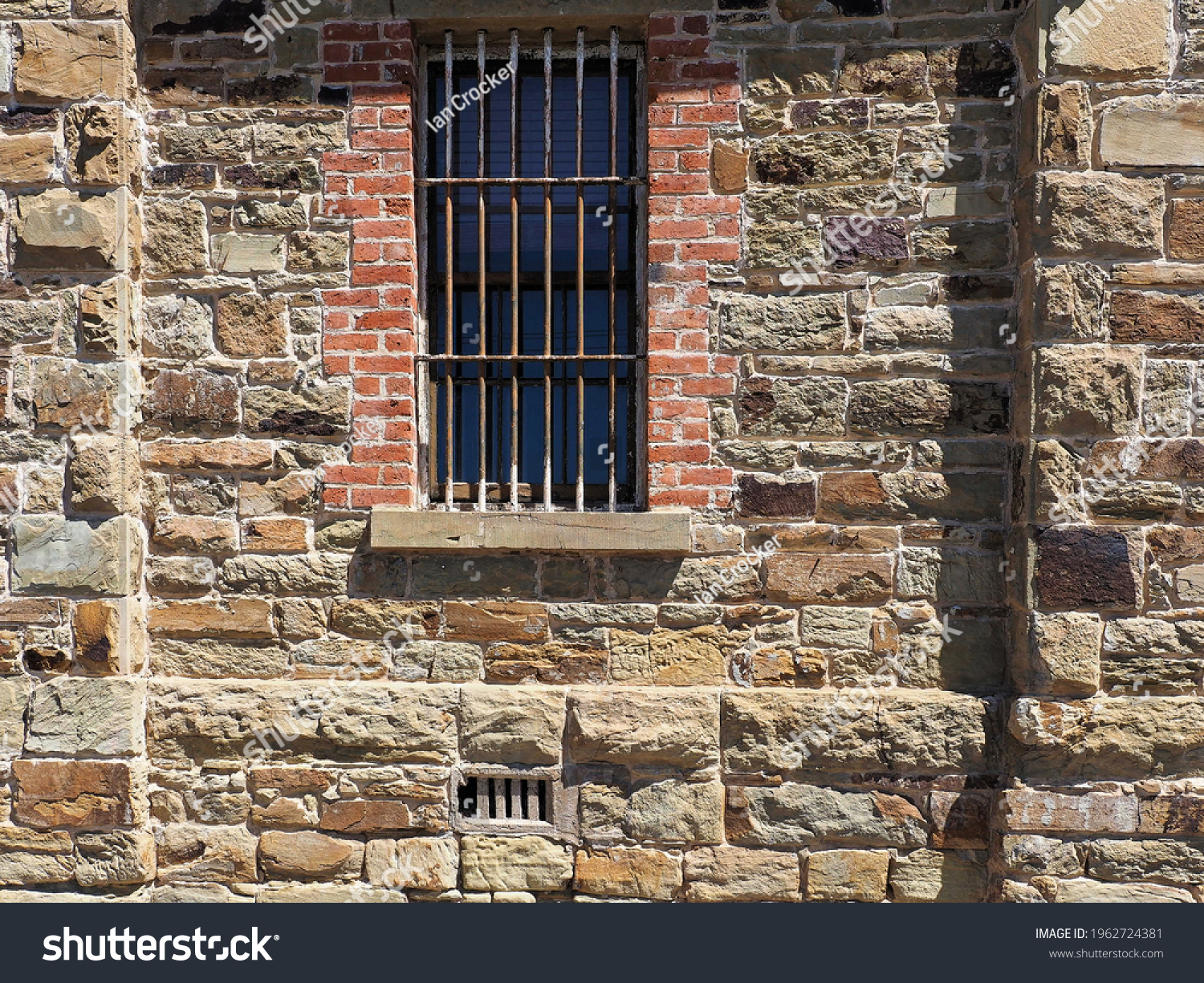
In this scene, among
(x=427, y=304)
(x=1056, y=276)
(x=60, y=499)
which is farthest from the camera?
(x=427, y=304)

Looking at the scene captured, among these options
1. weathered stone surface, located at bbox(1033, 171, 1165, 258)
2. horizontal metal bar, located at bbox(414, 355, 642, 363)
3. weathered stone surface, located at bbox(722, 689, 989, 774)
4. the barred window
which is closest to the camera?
weathered stone surface, located at bbox(1033, 171, 1165, 258)

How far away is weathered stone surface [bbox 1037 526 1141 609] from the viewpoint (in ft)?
9.61

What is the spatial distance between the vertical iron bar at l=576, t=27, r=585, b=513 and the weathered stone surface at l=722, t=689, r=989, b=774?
3.37ft

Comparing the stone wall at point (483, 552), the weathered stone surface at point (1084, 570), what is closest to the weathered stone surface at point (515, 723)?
the stone wall at point (483, 552)

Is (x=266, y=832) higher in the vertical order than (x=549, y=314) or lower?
lower

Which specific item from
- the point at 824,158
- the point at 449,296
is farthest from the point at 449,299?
the point at 824,158

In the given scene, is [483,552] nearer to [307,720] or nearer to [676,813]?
[307,720]

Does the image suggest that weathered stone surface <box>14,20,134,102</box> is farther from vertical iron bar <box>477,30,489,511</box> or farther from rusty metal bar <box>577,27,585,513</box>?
rusty metal bar <box>577,27,585,513</box>

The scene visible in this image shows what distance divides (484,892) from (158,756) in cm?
134

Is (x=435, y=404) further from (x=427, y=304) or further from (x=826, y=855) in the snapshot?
(x=826, y=855)

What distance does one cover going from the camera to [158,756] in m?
3.23

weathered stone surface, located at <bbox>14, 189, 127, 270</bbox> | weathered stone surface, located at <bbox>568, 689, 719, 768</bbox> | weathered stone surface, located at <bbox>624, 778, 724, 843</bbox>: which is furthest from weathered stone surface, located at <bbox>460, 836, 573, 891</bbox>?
weathered stone surface, located at <bbox>14, 189, 127, 270</bbox>

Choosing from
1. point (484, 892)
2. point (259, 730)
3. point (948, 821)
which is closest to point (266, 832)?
point (259, 730)

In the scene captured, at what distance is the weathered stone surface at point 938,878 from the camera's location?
310 centimetres
